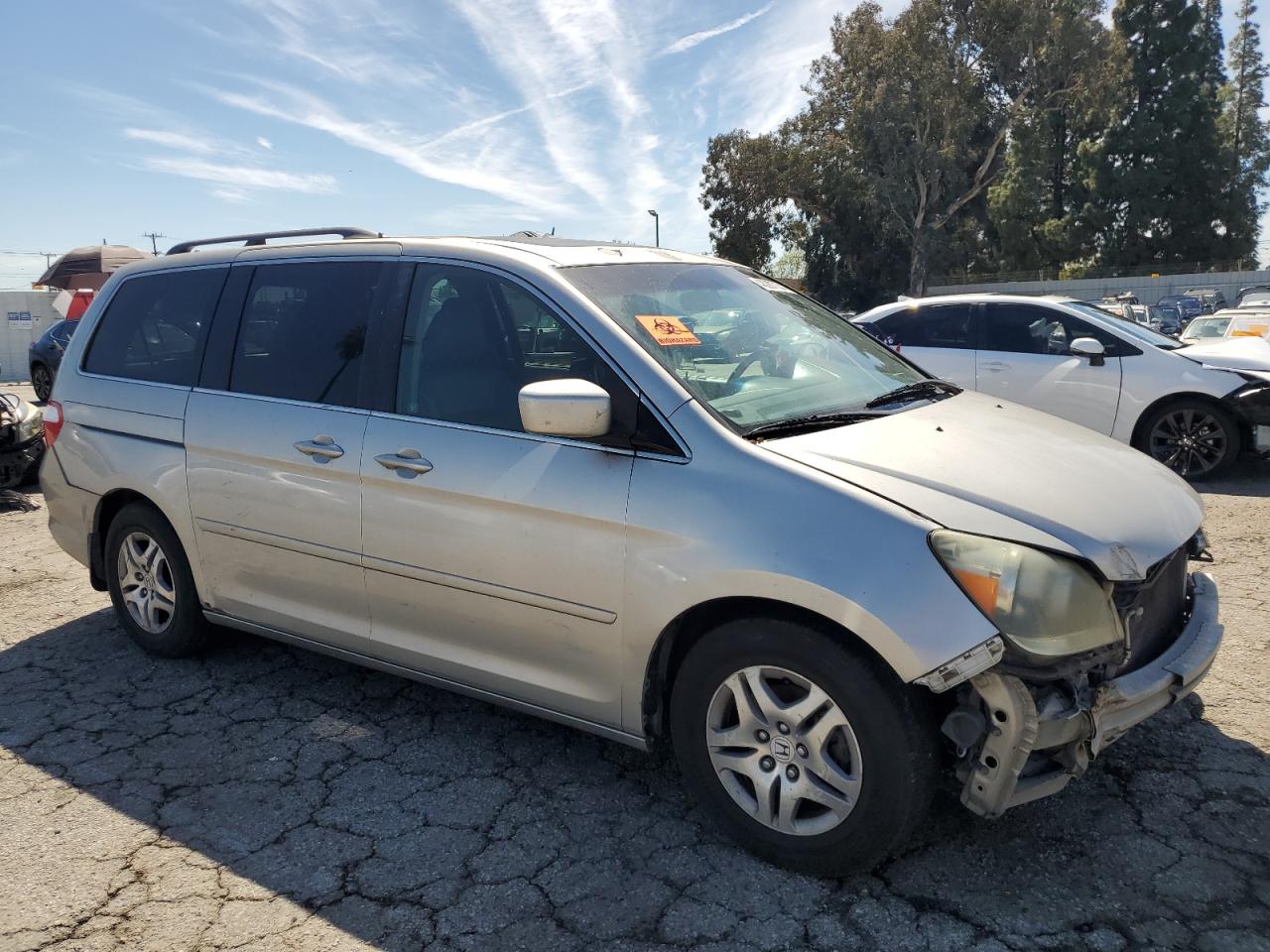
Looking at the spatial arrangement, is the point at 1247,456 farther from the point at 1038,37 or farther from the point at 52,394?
the point at 1038,37

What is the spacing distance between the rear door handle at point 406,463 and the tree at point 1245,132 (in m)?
57.8

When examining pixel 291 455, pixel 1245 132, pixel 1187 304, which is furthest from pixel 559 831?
pixel 1245 132

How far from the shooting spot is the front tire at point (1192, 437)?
7734mm

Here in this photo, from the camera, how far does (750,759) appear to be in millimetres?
2711

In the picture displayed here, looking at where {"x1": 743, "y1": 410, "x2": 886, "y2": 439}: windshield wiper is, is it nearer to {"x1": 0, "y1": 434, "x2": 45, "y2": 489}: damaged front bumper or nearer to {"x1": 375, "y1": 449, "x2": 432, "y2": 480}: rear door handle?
{"x1": 375, "y1": 449, "x2": 432, "y2": 480}: rear door handle

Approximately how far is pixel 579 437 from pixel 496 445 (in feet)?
1.09

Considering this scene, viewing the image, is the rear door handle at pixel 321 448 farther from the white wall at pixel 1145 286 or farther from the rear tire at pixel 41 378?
the white wall at pixel 1145 286

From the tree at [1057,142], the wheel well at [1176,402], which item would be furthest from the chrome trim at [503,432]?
the tree at [1057,142]

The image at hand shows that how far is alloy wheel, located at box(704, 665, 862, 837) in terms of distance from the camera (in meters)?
2.56

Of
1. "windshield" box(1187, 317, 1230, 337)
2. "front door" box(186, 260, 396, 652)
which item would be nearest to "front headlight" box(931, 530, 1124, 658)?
"front door" box(186, 260, 396, 652)

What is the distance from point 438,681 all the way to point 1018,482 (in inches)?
80.9

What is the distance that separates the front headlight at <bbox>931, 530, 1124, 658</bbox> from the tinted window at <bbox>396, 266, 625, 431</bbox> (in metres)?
1.22

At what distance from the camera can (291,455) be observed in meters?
3.62

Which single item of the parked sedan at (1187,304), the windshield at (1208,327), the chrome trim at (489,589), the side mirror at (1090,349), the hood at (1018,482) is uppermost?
the parked sedan at (1187,304)
